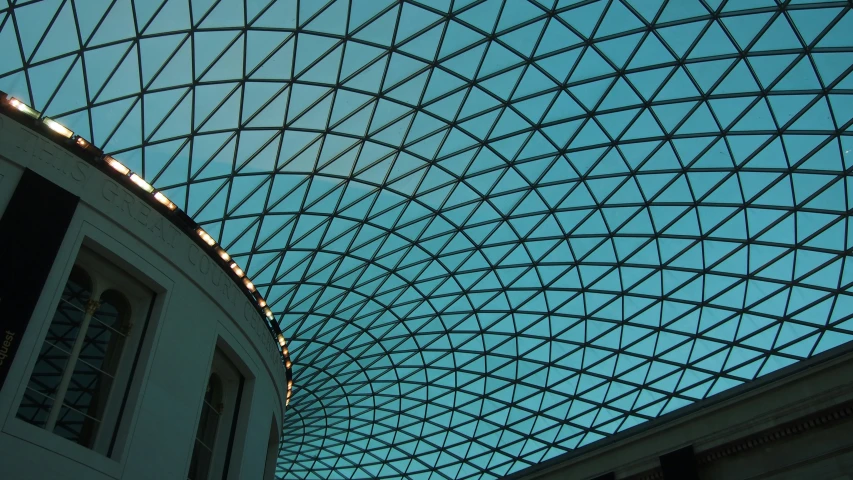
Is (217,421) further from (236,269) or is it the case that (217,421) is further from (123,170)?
(123,170)

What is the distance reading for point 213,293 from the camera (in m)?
23.7

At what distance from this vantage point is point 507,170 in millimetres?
28859

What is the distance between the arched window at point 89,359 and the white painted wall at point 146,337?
55cm

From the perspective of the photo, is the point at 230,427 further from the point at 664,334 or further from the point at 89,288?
the point at 664,334

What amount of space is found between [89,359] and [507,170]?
1816cm

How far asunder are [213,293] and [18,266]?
25.9ft

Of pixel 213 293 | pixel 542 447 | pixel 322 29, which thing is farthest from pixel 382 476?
pixel 322 29

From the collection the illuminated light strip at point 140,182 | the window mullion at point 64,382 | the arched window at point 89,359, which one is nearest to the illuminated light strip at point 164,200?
the illuminated light strip at point 140,182

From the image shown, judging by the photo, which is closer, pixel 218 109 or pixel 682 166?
pixel 218 109

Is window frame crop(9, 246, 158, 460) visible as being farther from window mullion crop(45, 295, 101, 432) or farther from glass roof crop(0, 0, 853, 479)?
glass roof crop(0, 0, 853, 479)

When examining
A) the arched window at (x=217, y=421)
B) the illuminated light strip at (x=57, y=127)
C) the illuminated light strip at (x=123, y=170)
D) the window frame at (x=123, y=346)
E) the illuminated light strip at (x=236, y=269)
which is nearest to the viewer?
the window frame at (x=123, y=346)

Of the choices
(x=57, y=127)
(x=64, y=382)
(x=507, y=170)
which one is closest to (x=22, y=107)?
(x=57, y=127)

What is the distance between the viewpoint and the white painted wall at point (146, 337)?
52.3 ft

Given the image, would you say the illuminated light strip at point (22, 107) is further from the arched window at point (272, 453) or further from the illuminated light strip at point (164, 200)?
the arched window at point (272, 453)
